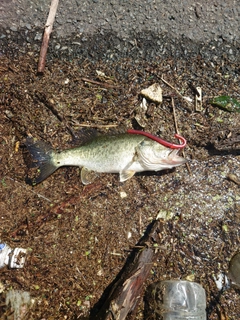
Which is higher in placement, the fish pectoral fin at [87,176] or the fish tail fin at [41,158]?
the fish tail fin at [41,158]

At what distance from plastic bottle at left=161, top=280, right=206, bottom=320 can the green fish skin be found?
1.32 m

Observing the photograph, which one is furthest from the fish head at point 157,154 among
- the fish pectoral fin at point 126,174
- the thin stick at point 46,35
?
the thin stick at point 46,35

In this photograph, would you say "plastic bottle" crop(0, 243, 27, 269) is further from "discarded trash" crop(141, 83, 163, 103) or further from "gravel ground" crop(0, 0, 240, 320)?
"discarded trash" crop(141, 83, 163, 103)

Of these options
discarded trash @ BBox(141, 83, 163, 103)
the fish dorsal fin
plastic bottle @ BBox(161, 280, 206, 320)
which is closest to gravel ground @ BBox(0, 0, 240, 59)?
discarded trash @ BBox(141, 83, 163, 103)

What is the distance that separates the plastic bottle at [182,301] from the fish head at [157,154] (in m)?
1.34

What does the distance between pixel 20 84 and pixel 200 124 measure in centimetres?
227

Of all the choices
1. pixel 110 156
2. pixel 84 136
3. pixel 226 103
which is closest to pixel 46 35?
pixel 84 136

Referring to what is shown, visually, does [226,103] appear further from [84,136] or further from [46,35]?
[46,35]

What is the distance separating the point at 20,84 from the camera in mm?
4379

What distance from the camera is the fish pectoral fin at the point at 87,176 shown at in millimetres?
4250

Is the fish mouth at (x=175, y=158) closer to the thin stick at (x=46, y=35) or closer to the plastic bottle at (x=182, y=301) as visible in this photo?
the plastic bottle at (x=182, y=301)

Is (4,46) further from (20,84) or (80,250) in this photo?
(80,250)

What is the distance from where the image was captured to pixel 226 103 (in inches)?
173

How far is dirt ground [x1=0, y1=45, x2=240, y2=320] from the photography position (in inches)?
159
